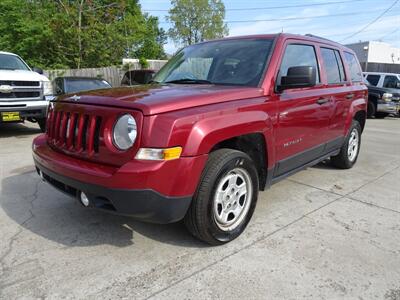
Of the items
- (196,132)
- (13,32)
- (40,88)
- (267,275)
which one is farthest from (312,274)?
(13,32)

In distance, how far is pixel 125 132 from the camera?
8.64 ft

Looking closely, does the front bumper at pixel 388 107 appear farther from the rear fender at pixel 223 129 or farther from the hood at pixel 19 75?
the rear fender at pixel 223 129

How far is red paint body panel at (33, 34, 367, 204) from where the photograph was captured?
8.32ft

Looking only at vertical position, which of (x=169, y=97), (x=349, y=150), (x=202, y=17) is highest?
(x=202, y=17)

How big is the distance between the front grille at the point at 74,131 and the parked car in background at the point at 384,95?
13.5 meters

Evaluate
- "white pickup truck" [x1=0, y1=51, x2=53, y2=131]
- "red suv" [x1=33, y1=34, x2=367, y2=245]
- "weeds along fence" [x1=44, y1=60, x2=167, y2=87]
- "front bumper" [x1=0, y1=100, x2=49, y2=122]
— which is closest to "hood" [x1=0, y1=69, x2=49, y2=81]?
"white pickup truck" [x1=0, y1=51, x2=53, y2=131]

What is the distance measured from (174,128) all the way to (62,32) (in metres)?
18.7

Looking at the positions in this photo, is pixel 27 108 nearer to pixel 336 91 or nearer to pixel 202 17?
pixel 336 91

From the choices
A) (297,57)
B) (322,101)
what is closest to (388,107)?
(322,101)

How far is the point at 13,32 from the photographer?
19359mm

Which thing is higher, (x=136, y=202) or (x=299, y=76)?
(x=299, y=76)

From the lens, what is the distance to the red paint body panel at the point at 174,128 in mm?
2537

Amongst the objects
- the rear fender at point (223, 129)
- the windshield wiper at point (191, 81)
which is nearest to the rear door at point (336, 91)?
the rear fender at point (223, 129)

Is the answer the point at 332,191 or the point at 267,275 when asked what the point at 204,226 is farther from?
the point at 332,191
